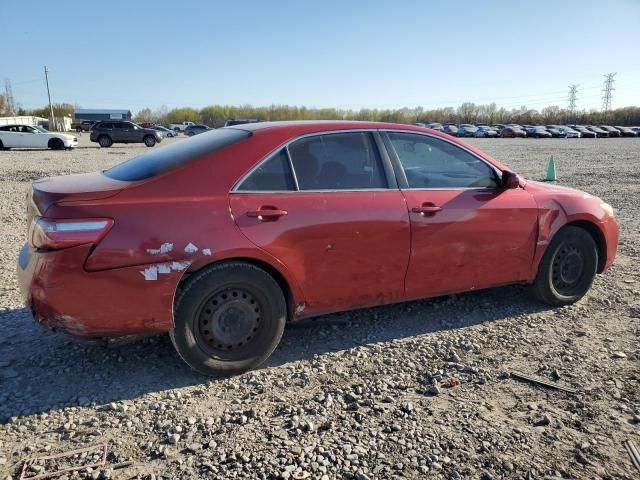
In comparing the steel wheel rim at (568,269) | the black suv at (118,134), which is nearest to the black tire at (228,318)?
the steel wheel rim at (568,269)

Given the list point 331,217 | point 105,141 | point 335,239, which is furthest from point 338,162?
point 105,141

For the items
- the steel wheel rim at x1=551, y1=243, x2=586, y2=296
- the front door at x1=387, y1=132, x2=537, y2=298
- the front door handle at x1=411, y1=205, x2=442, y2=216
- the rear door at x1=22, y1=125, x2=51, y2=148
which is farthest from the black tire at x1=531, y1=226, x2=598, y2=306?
the rear door at x1=22, y1=125, x2=51, y2=148

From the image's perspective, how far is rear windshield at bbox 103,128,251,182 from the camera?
10.9 feet

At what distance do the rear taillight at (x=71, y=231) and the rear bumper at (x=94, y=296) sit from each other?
4 cm

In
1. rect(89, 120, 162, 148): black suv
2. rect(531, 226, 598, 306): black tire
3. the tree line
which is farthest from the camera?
the tree line

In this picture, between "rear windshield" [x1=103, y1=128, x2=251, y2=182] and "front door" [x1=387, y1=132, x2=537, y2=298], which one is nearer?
"rear windshield" [x1=103, y1=128, x2=251, y2=182]

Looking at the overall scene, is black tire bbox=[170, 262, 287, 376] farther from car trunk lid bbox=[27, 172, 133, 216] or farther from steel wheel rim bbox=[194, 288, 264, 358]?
car trunk lid bbox=[27, 172, 133, 216]

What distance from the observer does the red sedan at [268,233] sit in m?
2.97

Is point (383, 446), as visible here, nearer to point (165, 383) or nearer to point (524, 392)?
point (524, 392)

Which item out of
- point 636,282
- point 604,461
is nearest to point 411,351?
point 604,461

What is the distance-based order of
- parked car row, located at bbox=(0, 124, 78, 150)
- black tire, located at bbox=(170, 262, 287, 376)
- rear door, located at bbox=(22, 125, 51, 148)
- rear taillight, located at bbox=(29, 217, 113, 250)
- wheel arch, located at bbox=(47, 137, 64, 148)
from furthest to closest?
wheel arch, located at bbox=(47, 137, 64, 148), rear door, located at bbox=(22, 125, 51, 148), parked car row, located at bbox=(0, 124, 78, 150), black tire, located at bbox=(170, 262, 287, 376), rear taillight, located at bbox=(29, 217, 113, 250)

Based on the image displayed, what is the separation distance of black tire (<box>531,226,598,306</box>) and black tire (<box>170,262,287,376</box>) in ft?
8.37

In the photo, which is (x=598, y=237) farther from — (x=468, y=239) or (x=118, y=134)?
(x=118, y=134)

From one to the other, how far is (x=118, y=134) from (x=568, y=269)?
1333 inches
